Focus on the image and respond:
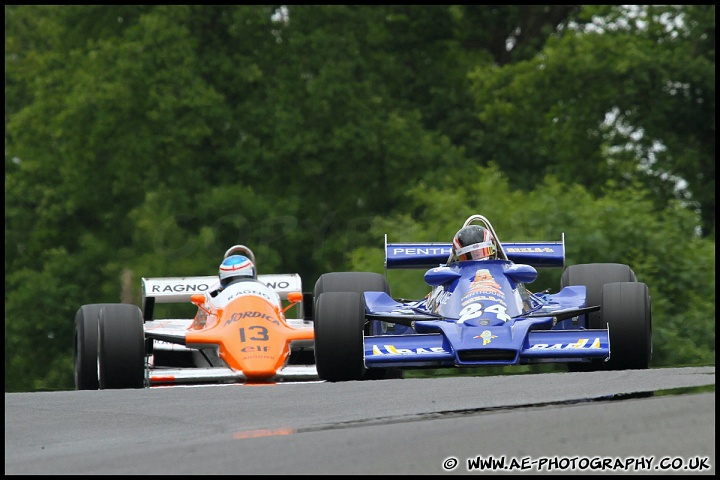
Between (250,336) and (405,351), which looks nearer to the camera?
(405,351)

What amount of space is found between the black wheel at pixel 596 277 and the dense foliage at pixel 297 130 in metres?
15.0

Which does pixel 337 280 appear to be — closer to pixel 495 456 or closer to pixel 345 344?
pixel 345 344

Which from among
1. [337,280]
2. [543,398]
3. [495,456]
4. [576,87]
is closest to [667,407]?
[543,398]

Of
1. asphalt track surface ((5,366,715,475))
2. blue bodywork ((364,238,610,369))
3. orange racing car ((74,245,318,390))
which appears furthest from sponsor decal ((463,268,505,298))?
orange racing car ((74,245,318,390))

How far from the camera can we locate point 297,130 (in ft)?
103

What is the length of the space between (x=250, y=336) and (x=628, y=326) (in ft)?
12.9

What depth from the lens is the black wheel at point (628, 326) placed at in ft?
35.6

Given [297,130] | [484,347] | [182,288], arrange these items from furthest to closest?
[297,130] → [182,288] → [484,347]

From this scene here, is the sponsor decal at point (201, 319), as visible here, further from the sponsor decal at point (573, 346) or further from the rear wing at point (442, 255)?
the sponsor decal at point (573, 346)

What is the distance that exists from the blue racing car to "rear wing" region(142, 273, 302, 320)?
11.0 ft

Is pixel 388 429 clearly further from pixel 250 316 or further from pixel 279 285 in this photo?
pixel 279 285

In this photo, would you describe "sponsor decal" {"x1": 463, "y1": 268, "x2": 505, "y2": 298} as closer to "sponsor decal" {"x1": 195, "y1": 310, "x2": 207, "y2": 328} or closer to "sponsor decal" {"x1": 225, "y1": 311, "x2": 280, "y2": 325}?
"sponsor decal" {"x1": 225, "y1": 311, "x2": 280, "y2": 325}

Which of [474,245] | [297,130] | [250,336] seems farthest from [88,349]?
[297,130]

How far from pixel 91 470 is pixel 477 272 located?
6180 millimetres
